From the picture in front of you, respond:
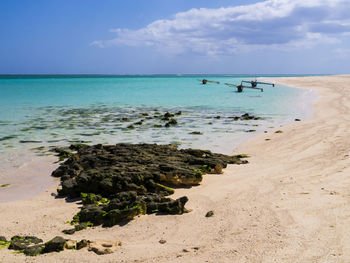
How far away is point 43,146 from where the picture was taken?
13016 millimetres

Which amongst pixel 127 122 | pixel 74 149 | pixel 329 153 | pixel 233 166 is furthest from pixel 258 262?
pixel 127 122

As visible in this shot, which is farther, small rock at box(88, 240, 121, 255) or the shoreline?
the shoreline

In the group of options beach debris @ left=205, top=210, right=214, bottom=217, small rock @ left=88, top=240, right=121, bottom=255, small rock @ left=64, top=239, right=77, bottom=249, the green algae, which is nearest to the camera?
small rock @ left=88, top=240, right=121, bottom=255

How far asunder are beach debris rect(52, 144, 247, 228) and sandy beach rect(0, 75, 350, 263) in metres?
0.25

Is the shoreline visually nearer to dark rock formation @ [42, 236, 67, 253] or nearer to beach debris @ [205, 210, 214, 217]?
dark rock formation @ [42, 236, 67, 253]

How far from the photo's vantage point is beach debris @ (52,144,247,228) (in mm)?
6043

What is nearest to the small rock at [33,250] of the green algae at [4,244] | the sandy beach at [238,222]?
the sandy beach at [238,222]

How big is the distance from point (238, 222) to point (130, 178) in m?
2.80

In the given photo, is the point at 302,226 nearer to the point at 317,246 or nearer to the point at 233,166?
the point at 317,246

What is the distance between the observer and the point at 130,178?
7.32m

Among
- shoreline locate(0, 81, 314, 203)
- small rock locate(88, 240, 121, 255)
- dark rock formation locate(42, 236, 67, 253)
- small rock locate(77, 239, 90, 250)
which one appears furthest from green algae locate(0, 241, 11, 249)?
shoreline locate(0, 81, 314, 203)

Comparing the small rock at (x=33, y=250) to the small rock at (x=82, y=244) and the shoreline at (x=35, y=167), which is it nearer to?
the small rock at (x=82, y=244)

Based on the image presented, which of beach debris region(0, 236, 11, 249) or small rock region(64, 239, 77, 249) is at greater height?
small rock region(64, 239, 77, 249)

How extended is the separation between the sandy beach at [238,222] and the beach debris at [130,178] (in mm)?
255
